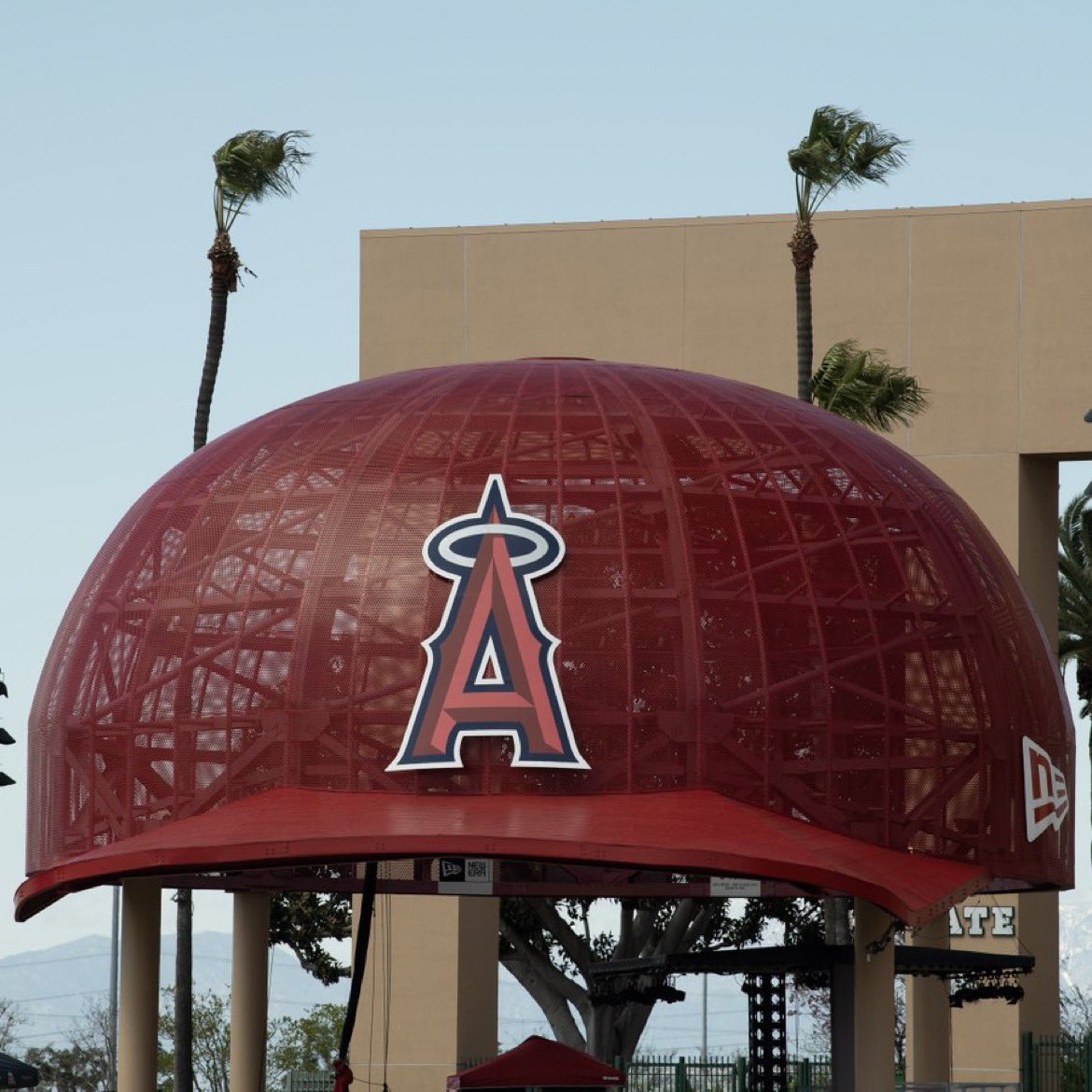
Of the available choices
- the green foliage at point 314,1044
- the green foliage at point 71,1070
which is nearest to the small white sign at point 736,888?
the green foliage at point 314,1044

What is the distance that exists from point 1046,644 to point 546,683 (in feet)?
29.2

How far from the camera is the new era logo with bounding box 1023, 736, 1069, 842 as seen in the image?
30000 mm

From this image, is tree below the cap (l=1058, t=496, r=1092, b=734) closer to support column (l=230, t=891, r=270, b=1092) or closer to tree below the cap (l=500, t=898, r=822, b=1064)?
tree below the cap (l=500, t=898, r=822, b=1064)

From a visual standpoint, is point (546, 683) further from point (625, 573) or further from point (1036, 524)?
point (1036, 524)

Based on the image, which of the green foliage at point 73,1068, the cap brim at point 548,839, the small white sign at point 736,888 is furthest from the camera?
the green foliage at point 73,1068

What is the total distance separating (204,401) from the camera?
4428 centimetres

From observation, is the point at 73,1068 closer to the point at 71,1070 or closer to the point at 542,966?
the point at 71,1070

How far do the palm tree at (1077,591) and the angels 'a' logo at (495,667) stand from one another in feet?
101

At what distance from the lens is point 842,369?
42688 millimetres

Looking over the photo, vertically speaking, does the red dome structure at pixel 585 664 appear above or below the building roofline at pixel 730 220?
below

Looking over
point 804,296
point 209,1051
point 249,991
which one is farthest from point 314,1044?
point 249,991

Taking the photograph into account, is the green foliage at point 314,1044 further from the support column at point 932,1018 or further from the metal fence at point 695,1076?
the support column at point 932,1018

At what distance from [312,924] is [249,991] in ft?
75.2

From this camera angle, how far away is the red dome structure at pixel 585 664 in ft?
88.6
